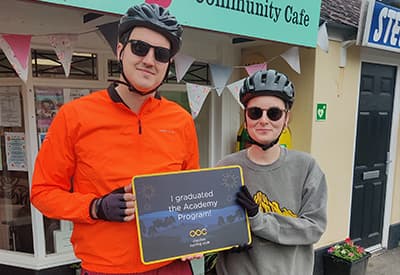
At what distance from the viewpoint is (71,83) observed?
10.2 feet

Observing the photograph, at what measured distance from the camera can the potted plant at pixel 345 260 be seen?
3.66 m

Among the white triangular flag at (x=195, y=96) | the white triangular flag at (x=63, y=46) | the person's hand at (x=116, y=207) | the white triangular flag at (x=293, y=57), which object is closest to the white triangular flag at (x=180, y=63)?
the white triangular flag at (x=195, y=96)

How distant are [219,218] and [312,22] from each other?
8.01ft

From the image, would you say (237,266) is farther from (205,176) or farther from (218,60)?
(218,60)

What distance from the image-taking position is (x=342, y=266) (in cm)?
372

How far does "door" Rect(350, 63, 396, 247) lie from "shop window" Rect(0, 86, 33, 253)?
3.63 meters

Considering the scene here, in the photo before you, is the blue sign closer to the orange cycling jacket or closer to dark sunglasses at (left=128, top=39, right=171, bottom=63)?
dark sunglasses at (left=128, top=39, right=171, bottom=63)

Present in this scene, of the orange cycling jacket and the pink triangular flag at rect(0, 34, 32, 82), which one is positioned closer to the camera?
the orange cycling jacket

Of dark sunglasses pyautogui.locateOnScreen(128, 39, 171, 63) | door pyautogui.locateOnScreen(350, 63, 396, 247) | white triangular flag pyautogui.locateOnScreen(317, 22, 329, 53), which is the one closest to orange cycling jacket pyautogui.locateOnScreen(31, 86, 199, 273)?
dark sunglasses pyautogui.locateOnScreen(128, 39, 171, 63)

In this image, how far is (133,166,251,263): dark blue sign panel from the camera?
1.37m

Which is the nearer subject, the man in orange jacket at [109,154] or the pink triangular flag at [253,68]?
the man in orange jacket at [109,154]

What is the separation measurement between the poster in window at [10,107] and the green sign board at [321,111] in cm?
286

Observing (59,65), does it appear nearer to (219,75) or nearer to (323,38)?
(219,75)

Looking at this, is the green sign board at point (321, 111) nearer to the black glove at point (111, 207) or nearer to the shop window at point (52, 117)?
the shop window at point (52, 117)
